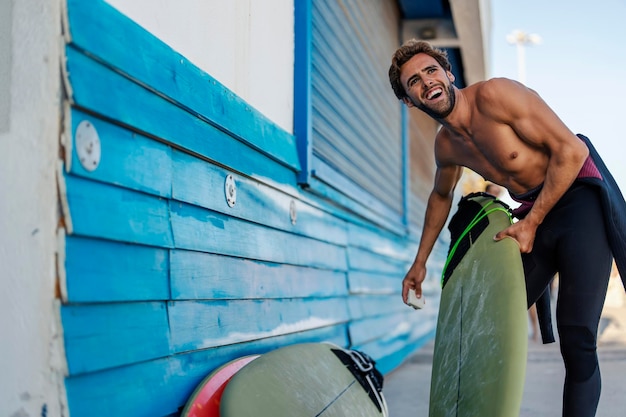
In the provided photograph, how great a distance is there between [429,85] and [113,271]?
1610 millimetres

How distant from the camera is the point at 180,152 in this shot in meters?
2.22

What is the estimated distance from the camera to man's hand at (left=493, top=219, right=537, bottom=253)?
2.61m

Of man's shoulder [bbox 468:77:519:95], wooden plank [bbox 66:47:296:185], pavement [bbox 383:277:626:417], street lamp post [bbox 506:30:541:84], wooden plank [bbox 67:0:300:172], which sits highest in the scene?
street lamp post [bbox 506:30:541:84]

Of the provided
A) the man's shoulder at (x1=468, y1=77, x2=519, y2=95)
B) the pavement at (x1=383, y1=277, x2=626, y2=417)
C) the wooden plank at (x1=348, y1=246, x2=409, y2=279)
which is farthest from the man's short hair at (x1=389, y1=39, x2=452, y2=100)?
the pavement at (x1=383, y1=277, x2=626, y2=417)

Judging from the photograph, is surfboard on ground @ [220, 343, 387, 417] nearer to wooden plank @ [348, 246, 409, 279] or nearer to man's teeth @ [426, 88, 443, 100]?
man's teeth @ [426, 88, 443, 100]

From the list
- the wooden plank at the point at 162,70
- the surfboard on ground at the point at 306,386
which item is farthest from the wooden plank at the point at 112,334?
the wooden plank at the point at 162,70

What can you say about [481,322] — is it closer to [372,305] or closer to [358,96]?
[372,305]

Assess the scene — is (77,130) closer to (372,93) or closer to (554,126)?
(554,126)

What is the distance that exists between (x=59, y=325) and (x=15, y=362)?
13 cm

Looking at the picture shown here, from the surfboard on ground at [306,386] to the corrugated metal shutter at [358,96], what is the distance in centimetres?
139

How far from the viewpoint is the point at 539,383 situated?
506 cm

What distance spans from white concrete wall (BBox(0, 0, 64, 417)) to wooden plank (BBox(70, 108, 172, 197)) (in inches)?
3.4

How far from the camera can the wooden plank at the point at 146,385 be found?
5.31ft

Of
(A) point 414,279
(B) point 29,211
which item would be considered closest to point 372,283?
(A) point 414,279
